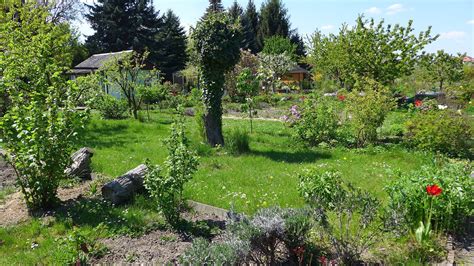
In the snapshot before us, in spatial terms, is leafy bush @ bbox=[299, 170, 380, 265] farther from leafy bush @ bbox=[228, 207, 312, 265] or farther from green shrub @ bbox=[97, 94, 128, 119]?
green shrub @ bbox=[97, 94, 128, 119]

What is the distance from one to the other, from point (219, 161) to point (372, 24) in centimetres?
1212

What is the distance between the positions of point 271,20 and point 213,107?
44.7 meters

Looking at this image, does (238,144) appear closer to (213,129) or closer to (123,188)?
(213,129)

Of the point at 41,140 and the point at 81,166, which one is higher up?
the point at 41,140

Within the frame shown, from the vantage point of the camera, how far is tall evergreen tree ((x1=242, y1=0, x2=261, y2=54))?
5154cm

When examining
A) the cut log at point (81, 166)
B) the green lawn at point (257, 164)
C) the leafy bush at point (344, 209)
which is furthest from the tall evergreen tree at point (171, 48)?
the leafy bush at point (344, 209)

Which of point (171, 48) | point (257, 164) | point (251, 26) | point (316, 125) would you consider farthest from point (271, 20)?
point (257, 164)

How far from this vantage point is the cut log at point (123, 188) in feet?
20.4

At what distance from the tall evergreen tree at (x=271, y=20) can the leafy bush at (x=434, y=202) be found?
160ft

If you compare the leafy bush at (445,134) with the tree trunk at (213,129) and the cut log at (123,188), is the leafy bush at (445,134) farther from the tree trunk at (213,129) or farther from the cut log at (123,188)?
the cut log at (123,188)

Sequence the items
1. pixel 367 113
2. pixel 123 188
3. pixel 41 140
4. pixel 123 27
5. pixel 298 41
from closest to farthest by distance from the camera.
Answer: pixel 41 140, pixel 123 188, pixel 367 113, pixel 123 27, pixel 298 41

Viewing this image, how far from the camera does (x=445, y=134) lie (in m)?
10.1

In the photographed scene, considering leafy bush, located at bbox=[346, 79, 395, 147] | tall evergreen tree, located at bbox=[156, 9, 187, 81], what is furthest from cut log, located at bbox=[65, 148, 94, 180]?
tall evergreen tree, located at bbox=[156, 9, 187, 81]

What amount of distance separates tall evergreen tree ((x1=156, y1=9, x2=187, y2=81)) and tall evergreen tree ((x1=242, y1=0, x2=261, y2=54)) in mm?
9955
